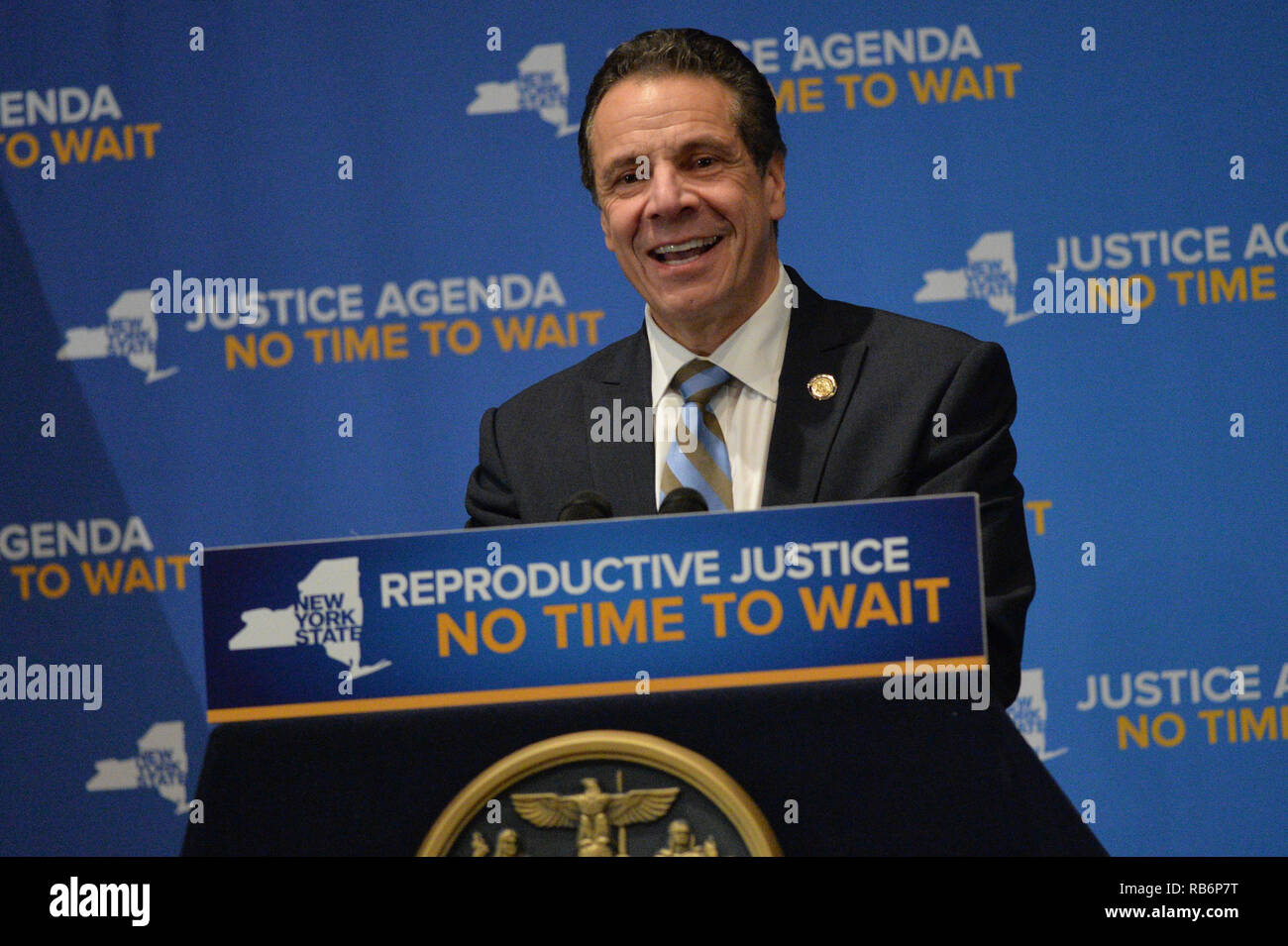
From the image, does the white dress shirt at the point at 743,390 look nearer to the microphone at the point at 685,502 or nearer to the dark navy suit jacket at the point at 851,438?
the dark navy suit jacket at the point at 851,438

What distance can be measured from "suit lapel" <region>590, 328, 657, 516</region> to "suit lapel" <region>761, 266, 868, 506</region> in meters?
0.17

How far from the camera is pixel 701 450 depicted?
1.92 metres

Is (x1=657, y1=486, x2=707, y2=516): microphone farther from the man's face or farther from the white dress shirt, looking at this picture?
the man's face

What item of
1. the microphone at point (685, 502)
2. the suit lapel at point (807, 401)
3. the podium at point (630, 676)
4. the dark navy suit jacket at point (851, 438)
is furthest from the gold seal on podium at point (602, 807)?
the suit lapel at point (807, 401)

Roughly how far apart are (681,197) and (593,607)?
0.99 m

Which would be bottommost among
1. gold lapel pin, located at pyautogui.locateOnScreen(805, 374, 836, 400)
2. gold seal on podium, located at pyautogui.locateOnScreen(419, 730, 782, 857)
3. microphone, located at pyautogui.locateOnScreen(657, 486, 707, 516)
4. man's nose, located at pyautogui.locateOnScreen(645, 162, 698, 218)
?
gold seal on podium, located at pyautogui.locateOnScreen(419, 730, 782, 857)

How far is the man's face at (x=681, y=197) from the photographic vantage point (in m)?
2.09

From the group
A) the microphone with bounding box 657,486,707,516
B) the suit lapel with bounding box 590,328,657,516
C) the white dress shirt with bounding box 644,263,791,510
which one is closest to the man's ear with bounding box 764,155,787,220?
the white dress shirt with bounding box 644,263,791,510

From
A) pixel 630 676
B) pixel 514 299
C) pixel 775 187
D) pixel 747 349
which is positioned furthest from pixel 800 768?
pixel 514 299

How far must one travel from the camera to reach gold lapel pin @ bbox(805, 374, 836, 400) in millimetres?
1974

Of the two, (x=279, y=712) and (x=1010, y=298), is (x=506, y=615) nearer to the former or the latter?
(x=279, y=712)

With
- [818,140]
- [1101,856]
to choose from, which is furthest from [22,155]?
[1101,856]

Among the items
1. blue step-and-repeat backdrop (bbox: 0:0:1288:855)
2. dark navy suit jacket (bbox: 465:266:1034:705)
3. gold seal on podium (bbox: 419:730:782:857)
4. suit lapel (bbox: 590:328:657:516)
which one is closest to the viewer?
gold seal on podium (bbox: 419:730:782:857)

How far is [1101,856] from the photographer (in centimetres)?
119
